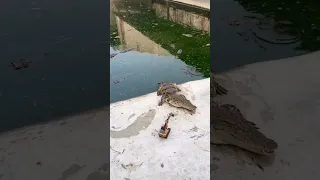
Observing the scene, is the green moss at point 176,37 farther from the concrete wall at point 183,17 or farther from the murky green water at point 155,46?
the concrete wall at point 183,17

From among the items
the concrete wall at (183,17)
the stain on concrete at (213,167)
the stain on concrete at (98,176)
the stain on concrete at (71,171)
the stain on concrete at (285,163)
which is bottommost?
the stain on concrete at (98,176)

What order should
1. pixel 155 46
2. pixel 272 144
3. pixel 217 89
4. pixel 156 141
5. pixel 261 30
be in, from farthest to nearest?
pixel 155 46, pixel 261 30, pixel 217 89, pixel 156 141, pixel 272 144

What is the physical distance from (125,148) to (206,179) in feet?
Answer: 4.40

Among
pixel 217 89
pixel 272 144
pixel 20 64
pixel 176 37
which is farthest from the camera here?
pixel 176 37

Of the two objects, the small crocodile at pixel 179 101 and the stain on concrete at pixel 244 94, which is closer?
the stain on concrete at pixel 244 94

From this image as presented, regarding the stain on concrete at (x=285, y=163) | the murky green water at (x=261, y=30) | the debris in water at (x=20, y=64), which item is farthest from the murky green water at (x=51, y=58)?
the stain on concrete at (x=285, y=163)

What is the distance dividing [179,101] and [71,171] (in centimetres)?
234

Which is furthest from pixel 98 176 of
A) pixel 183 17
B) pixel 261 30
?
pixel 183 17

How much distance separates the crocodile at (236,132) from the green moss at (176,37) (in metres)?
2.19

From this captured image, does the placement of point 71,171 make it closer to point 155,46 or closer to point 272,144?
point 272,144

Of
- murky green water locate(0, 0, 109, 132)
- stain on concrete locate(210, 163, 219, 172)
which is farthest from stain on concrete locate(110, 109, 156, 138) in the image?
stain on concrete locate(210, 163, 219, 172)

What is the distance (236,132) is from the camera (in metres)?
4.44

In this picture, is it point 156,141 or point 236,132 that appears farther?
point 156,141

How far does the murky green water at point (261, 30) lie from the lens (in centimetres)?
742
